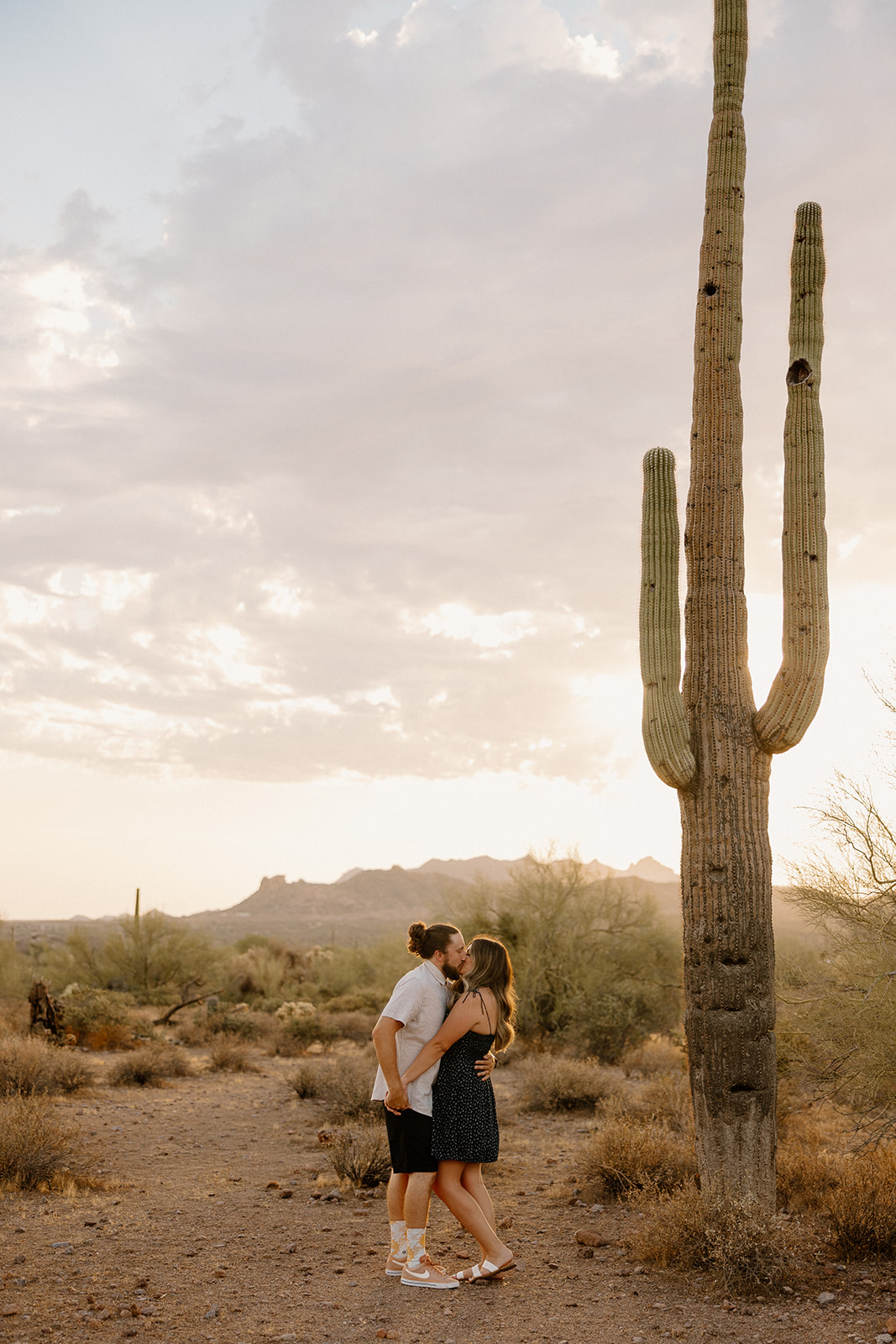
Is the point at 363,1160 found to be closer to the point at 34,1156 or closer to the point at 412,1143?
the point at 34,1156

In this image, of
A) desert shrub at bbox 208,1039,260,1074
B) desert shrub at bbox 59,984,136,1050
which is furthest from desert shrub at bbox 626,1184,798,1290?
desert shrub at bbox 59,984,136,1050

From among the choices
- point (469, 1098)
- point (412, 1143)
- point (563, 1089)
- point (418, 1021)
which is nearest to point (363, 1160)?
point (412, 1143)

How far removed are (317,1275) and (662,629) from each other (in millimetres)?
4828

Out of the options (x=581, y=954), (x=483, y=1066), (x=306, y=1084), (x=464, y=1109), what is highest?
(x=483, y=1066)

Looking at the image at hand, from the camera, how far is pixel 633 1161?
782cm

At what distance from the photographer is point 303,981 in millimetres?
28422

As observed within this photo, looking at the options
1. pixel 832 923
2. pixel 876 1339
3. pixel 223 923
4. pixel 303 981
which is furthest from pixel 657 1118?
pixel 223 923

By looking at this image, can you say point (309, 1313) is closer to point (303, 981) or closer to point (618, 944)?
point (618, 944)

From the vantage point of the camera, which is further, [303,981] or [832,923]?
[303,981]

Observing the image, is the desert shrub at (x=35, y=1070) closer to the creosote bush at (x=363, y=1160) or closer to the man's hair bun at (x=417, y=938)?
the creosote bush at (x=363, y=1160)

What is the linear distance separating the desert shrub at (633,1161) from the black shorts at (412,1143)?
8.32 ft

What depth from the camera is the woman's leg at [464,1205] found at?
228 inches

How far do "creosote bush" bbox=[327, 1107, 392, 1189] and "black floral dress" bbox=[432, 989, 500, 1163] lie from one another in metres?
3.12

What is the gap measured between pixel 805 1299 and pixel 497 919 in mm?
13524
